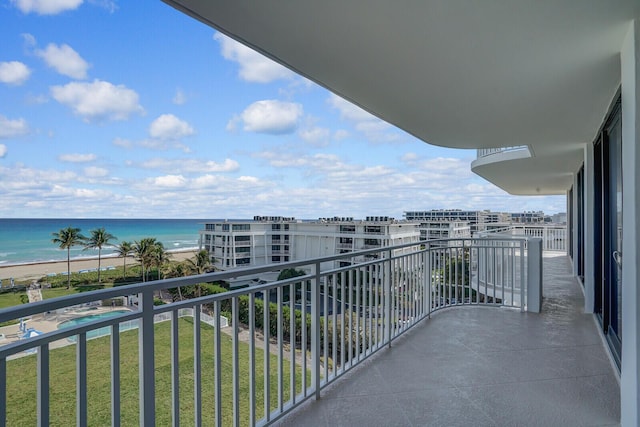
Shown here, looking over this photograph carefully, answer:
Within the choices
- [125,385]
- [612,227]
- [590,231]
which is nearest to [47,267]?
[125,385]

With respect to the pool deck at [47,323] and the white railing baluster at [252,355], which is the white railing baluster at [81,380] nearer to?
the pool deck at [47,323]

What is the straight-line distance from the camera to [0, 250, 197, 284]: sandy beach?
65.7 feet

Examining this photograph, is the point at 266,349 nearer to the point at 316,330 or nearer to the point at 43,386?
the point at 316,330

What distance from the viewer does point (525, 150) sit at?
6.43 meters

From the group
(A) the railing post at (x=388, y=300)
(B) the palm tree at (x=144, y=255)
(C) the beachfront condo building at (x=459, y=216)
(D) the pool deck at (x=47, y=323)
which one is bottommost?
(B) the palm tree at (x=144, y=255)

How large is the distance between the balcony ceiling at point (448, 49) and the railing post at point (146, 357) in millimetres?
1387

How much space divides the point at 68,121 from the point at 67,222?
34.1 feet

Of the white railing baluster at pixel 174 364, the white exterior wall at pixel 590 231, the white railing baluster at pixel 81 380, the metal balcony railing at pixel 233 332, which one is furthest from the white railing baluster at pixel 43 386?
the white exterior wall at pixel 590 231

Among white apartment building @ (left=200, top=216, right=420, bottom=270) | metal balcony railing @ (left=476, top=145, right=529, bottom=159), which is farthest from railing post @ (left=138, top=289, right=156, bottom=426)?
white apartment building @ (left=200, top=216, right=420, bottom=270)

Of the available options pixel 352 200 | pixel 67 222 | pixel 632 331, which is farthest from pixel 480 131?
pixel 67 222

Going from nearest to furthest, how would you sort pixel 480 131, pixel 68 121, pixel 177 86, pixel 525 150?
pixel 480 131 → pixel 525 150 → pixel 177 86 → pixel 68 121

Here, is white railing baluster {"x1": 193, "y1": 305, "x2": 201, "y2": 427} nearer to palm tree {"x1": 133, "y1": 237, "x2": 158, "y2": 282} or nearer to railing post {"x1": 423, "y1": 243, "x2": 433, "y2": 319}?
railing post {"x1": 423, "y1": 243, "x2": 433, "y2": 319}

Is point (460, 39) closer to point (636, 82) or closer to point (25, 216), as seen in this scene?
point (636, 82)

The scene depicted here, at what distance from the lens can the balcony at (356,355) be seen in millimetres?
1419
